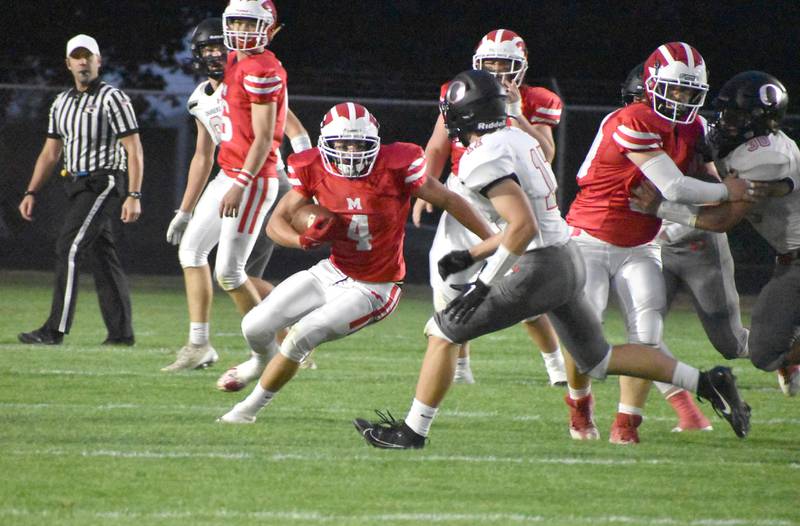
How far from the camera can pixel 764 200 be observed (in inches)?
232

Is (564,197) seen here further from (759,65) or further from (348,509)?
(348,509)

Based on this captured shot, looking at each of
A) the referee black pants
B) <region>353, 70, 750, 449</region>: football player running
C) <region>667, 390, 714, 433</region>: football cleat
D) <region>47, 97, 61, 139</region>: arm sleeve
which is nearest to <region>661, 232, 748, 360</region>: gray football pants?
<region>667, 390, 714, 433</region>: football cleat

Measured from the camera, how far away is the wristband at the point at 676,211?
5.49 meters

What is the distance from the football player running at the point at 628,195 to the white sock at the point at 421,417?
0.75 meters

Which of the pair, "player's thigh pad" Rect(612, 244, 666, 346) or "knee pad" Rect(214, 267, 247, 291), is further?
"knee pad" Rect(214, 267, 247, 291)

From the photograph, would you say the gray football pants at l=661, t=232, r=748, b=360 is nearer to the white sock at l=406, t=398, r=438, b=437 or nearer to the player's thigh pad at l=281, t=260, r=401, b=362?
the player's thigh pad at l=281, t=260, r=401, b=362

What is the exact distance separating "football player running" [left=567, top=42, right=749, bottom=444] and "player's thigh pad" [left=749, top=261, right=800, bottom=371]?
651 mm

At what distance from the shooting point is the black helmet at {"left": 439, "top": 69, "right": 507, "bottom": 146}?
16.4 feet

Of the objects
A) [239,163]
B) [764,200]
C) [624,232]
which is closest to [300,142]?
[239,163]

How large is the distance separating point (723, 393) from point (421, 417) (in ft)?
3.70

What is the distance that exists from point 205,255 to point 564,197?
796 cm

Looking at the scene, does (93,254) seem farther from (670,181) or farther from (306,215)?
(670,181)

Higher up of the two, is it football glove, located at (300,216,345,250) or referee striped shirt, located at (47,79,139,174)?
football glove, located at (300,216,345,250)

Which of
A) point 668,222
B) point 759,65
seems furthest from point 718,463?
point 759,65
